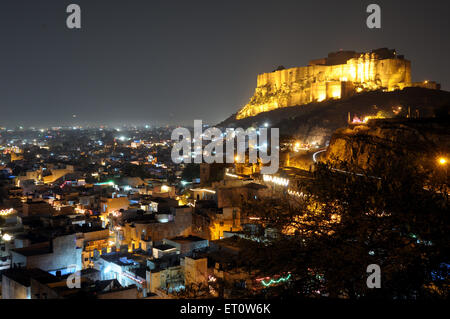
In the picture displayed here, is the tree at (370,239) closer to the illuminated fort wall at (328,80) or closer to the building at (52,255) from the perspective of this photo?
the building at (52,255)

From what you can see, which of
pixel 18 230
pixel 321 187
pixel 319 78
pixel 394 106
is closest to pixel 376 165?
pixel 321 187

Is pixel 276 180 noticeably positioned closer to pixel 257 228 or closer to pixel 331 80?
pixel 257 228

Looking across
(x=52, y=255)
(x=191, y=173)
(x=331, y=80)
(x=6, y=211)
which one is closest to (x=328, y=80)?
(x=331, y=80)

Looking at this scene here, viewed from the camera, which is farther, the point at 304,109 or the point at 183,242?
the point at 304,109

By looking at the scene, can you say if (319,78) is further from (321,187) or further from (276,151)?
(321,187)

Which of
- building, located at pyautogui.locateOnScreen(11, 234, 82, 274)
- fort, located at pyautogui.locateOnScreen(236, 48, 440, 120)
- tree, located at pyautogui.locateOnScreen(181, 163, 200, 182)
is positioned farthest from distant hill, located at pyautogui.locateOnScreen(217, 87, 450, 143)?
building, located at pyautogui.locateOnScreen(11, 234, 82, 274)

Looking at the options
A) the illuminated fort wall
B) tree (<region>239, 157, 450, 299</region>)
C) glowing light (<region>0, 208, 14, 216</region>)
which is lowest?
glowing light (<region>0, 208, 14, 216</region>)

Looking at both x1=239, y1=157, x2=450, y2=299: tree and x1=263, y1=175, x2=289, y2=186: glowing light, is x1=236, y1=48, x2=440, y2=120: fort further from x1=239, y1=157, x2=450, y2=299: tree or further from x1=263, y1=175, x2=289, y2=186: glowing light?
x1=239, y1=157, x2=450, y2=299: tree
